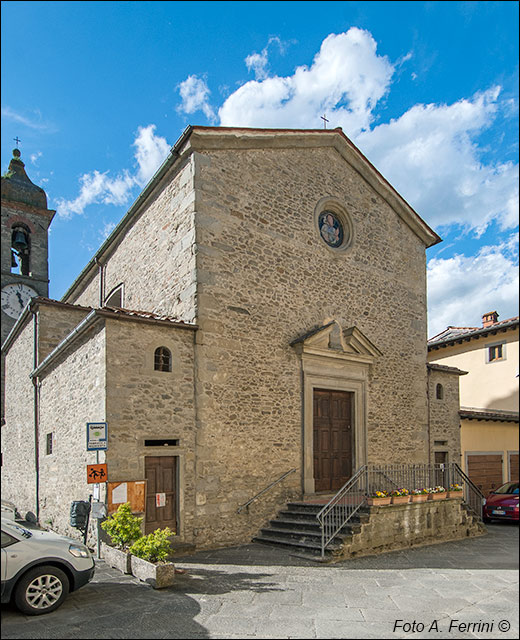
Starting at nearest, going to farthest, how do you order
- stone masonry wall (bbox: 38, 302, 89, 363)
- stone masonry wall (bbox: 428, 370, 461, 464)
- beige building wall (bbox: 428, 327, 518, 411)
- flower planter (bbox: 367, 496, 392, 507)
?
1. beige building wall (bbox: 428, 327, 518, 411)
2. flower planter (bbox: 367, 496, 392, 507)
3. stone masonry wall (bbox: 38, 302, 89, 363)
4. stone masonry wall (bbox: 428, 370, 461, 464)

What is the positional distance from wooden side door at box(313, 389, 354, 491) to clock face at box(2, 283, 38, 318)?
1310cm

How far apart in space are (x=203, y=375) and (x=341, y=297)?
495 centimetres

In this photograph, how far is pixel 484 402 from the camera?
3672 mm

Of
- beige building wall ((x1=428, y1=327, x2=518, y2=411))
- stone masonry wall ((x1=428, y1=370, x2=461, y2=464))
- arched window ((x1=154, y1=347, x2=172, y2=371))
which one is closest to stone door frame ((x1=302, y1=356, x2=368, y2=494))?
stone masonry wall ((x1=428, y1=370, x2=461, y2=464))

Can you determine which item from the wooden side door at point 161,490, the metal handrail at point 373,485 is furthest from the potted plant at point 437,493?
the wooden side door at point 161,490

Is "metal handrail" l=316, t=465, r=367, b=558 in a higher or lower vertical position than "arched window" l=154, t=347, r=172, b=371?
lower

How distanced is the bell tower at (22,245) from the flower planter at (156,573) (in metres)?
Answer: 14.9

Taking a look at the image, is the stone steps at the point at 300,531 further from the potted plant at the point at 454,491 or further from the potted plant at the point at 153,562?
the potted plant at the point at 454,491

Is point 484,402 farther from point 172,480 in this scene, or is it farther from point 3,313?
point 3,313

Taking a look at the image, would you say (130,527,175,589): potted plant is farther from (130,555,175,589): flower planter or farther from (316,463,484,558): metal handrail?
(316,463,484,558): metal handrail

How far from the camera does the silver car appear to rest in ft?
19.6

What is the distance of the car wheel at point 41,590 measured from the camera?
599 centimetres

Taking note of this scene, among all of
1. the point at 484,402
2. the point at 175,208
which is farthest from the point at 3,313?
the point at 484,402

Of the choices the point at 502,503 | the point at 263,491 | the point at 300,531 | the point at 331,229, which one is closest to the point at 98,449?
the point at 263,491
